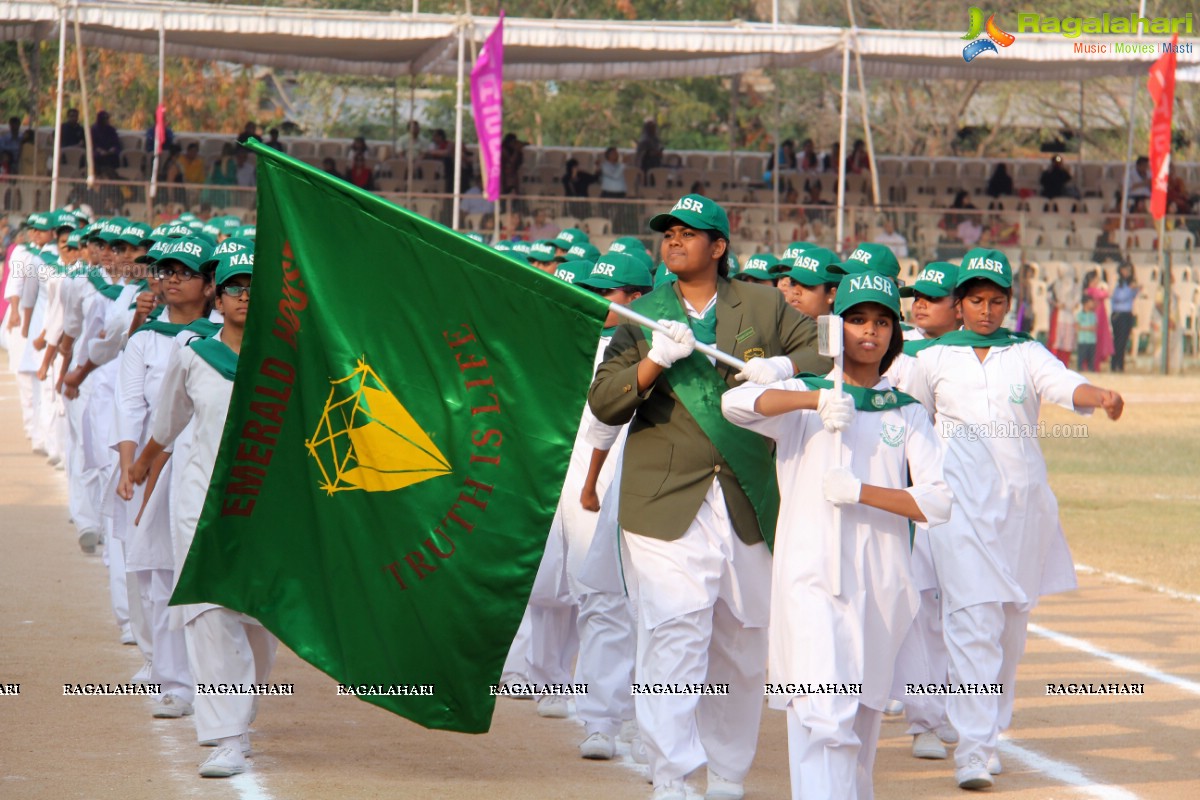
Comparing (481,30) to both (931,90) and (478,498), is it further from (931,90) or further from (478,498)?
(931,90)

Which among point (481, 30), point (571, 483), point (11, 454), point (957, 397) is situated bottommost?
point (11, 454)

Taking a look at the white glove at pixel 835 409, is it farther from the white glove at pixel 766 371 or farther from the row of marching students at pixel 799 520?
the white glove at pixel 766 371

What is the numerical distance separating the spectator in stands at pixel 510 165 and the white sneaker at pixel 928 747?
22.3m

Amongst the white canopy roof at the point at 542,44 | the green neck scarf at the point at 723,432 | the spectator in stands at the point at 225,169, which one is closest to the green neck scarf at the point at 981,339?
the green neck scarf at the point at 723,432

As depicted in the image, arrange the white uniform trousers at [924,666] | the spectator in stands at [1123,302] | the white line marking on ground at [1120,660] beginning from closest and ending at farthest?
the white uniform trousers at [924,666] → the white line marking on ground at [1120,660] → the spectator in stands at [1123,302]

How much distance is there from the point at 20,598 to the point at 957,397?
618 cm

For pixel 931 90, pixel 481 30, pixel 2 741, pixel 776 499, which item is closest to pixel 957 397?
pixel 776 499

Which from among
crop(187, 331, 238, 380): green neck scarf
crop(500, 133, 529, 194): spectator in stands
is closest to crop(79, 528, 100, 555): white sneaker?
crop(187, 331, 238, 380): green neck scarf

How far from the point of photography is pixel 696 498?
6426 mm

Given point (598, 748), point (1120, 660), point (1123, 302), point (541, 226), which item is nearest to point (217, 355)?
point (598, 748)

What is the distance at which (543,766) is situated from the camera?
7207 millimetres

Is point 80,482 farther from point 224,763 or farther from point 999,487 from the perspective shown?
point 999,487

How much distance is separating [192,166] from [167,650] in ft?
70.8

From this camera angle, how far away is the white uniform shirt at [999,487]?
7242 millimetres
